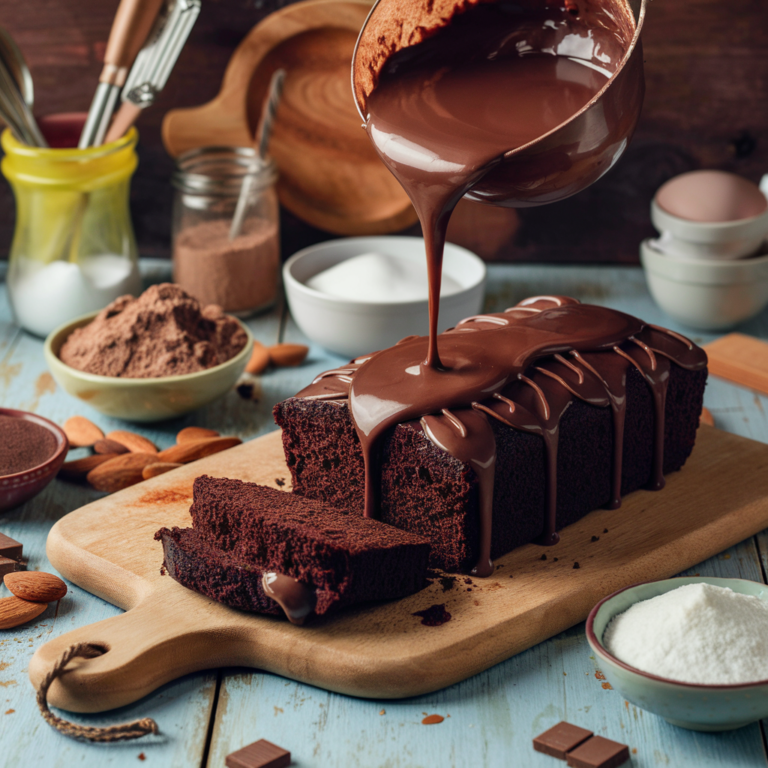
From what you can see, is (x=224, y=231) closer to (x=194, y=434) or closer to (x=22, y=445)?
(x=194, y=434)

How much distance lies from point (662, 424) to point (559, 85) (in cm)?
88

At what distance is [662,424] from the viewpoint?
2.53 m

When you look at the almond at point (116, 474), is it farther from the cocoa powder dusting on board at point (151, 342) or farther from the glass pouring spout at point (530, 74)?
the glass pouring spout at point (530, 74)

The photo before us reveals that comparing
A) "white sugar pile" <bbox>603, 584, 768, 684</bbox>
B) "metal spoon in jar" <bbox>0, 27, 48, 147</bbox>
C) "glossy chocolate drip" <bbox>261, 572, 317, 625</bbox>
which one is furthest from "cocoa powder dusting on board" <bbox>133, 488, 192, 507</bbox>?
"metal spoon in jar" <bbox>0, 27, 48, 147</bbox>

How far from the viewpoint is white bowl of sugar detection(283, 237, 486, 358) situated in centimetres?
327

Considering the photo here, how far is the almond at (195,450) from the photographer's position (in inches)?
109

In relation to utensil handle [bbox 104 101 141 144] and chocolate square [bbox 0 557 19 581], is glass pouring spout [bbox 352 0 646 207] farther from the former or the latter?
utensil handle [bbox 104 101 141 144]

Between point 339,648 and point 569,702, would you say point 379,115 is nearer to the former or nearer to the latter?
point 339,648

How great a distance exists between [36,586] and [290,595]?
1.94 ft

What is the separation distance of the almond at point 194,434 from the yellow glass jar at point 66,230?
916 mm

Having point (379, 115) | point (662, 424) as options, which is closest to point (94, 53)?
point (379, 115)

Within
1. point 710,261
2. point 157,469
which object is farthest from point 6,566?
point 710,261

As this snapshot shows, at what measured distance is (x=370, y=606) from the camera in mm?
2076

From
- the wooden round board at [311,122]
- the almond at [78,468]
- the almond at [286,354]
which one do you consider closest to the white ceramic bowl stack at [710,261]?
the wooden round board at [311,122]
